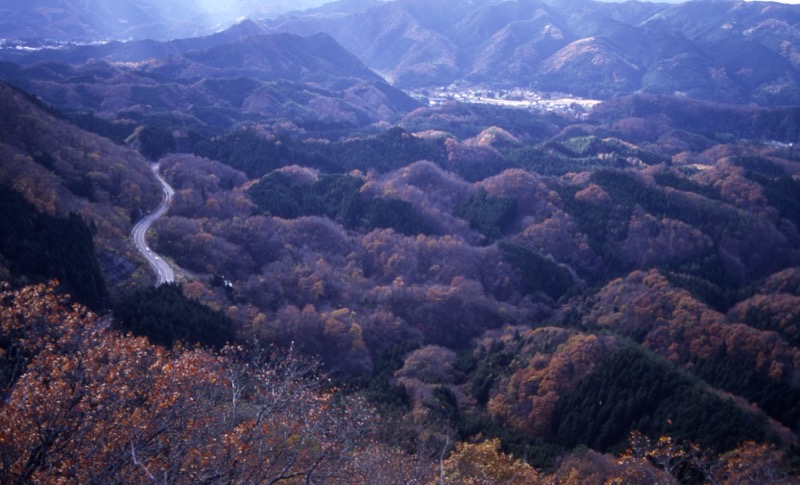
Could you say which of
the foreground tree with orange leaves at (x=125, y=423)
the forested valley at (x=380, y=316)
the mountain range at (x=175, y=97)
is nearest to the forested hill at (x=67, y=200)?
the forested valley at (x=380, y=316)

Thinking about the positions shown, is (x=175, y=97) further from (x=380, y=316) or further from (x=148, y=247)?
(x=380, y=316)

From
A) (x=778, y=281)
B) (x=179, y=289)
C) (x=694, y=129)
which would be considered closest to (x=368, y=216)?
(x=179, y=289)

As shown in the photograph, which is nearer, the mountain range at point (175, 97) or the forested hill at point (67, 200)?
the forested hill at point (67, 200)

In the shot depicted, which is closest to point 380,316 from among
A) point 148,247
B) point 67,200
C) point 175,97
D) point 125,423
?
point 148,247

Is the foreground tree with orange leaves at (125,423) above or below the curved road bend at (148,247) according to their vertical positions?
above

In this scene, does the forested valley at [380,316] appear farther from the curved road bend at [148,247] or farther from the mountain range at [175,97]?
the mountain range at [175,97]

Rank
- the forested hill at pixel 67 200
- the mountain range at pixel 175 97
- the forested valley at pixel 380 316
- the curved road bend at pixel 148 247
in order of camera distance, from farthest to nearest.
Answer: the mountain range at pixel 175 97, the curved road bend at pixel 148 247, the forested hill at pixel 67 200, the forested valley at pixel 380 316

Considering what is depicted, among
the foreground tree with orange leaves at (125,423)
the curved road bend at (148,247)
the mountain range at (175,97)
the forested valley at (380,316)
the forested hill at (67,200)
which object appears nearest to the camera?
the foreground tree with orange leaves at (125,423)

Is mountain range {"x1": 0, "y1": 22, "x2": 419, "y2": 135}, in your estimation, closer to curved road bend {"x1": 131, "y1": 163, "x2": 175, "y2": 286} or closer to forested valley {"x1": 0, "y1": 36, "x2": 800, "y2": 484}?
forested valley {"x1": 0, "y1": 36, "x2": 800, "y2": 484}
